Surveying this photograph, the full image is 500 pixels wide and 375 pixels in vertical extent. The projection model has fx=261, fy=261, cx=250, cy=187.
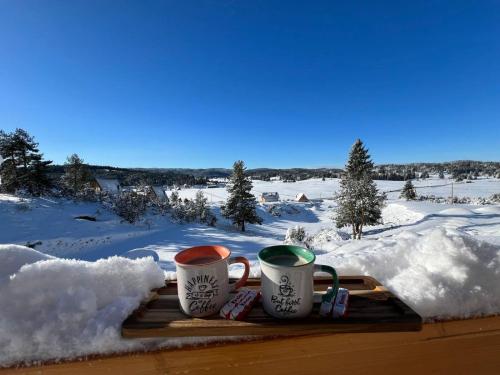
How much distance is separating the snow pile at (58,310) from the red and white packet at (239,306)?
0.29 metres

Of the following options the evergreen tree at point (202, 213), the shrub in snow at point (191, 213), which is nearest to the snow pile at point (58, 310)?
the shrub in snow at point (191, 213)

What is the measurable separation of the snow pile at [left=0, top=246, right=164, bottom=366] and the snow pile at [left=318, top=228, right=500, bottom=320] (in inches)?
38.8

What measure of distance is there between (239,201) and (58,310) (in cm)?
1890

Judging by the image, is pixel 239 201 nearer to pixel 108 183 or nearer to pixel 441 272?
pixel 108 183

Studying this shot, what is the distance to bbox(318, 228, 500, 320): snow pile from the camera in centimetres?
98

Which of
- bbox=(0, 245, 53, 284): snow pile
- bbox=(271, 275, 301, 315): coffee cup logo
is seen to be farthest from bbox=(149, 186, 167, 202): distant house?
bbox=(271, 275, 301, 315): coffee cup logo

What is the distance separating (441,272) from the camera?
1.09m

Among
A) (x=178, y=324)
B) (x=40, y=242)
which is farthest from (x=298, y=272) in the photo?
(x=40, y=242)

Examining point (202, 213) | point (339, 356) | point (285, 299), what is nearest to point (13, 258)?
point (285, 299)

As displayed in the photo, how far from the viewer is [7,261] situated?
0.92m

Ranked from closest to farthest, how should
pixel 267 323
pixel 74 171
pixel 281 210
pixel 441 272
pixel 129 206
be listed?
pixel 267 323 → pixel 441 272 → pixel 129 206 → pixel 74 171 → pixel 281 210

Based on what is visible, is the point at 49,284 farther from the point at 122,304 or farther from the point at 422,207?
the point at 422,207

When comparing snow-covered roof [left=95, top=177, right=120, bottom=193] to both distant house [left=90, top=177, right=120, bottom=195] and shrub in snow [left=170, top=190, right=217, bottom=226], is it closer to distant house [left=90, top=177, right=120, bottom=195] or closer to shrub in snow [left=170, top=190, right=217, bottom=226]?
distant house [left=90, top=177, right=120, bottom=195]

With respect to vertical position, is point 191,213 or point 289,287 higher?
point 289,287
